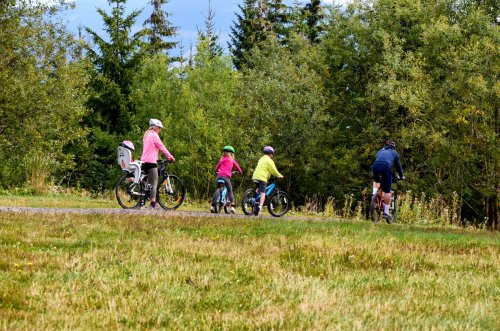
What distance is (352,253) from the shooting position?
25.9 feet

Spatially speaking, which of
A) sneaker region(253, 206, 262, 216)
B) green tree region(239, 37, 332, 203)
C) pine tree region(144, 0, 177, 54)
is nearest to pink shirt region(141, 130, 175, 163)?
sneaker region(253, 206, 262, 216)

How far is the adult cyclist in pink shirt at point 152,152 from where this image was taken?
48.4 feet

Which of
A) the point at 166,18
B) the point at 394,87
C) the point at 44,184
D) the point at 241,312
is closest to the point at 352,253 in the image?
the point at 241,312

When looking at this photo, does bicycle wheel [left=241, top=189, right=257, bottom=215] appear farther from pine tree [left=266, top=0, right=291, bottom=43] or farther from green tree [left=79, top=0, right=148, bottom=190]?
pine tree [left=266, top=0, right=291, bottom=43]

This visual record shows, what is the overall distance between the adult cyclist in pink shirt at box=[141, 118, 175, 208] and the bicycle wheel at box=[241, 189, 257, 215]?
281 centimetres

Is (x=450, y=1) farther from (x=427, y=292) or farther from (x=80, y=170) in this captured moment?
(x=427, y=292)

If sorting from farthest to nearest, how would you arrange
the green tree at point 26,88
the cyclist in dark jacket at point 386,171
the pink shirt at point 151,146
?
the green tree at point 26,88 → the cyclist in dark jacket at point 386,171 → the pink shirt at point 151,146

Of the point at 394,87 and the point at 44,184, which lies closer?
the point at 44,184

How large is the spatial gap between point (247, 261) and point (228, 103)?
106ft

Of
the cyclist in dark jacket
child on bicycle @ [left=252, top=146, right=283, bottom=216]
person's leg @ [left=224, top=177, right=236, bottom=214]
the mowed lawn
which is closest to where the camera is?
the mowed lawn

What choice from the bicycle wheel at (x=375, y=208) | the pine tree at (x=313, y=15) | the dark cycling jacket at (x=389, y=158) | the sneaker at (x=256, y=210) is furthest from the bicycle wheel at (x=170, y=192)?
the pine tree at (x=313, y=15)

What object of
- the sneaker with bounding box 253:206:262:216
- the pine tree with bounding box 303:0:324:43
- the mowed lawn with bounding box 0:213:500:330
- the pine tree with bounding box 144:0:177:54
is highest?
the pine tree with bounding box 303:0:324:43

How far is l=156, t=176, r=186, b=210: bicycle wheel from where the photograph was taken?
15.6 meters

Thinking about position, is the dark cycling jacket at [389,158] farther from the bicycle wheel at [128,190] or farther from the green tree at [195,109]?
the green tree at [195,109]
